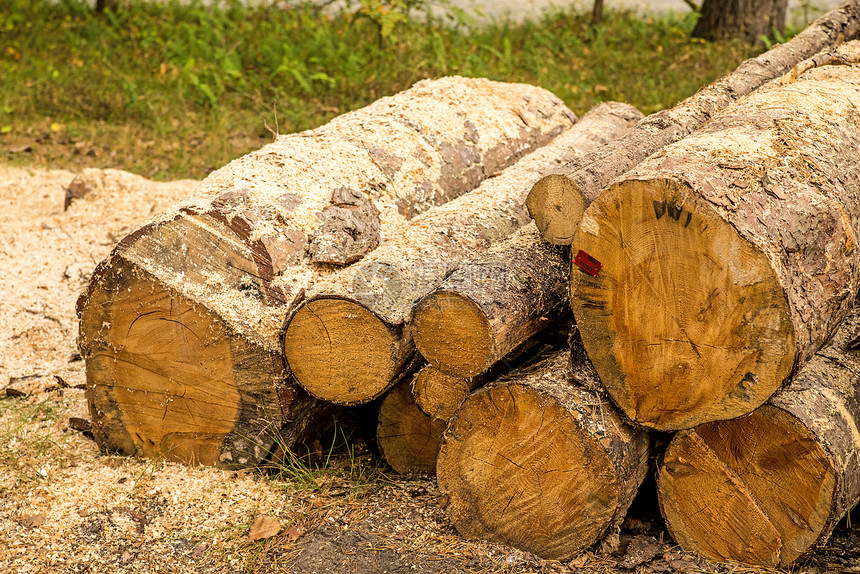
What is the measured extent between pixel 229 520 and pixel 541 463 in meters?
1.25

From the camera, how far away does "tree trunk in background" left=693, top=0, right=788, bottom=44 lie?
898 centimetres

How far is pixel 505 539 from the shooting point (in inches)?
120

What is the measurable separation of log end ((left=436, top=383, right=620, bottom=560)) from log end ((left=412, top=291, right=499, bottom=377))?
0.45 feet

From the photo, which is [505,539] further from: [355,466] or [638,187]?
[638,187]

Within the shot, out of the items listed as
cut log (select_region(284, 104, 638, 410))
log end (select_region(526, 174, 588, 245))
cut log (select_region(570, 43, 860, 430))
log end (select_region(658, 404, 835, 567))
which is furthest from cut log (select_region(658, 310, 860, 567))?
cut log (select_region(284, 104, 638, 410))

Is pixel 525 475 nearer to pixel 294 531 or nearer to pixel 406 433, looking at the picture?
pixel 406 433

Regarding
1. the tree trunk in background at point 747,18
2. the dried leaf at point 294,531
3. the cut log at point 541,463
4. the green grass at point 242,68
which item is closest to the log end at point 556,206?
the cut log at point 541,463

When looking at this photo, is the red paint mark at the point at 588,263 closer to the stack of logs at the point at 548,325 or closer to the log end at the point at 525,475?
the stack of logs at the point at 548,325

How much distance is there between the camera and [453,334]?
2.86 m

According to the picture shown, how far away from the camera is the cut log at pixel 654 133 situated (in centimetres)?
301

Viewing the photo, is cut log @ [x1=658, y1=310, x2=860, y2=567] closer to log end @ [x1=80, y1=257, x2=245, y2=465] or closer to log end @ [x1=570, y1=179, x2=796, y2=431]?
log end @ [x1=570, y1=179, x2=796, y2=431]

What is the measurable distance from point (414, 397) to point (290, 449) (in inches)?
23.9

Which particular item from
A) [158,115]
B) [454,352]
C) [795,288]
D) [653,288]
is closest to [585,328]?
[653,288]

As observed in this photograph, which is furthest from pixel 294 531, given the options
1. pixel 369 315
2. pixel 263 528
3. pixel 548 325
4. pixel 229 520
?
pixel 548 325
